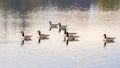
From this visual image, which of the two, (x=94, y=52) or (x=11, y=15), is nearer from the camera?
(x=94, y=52)

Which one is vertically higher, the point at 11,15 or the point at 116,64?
the point at 11,15

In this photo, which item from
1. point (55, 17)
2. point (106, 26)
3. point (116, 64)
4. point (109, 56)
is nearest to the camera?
point (116, 64)

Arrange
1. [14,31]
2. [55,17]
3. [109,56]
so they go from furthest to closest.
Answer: [55,17] → [14,31] → [109,56]

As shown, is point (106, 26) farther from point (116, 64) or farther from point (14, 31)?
point (116, 64)

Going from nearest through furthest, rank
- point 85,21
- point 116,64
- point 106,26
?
point 116,64, point 106,26, point 85,21

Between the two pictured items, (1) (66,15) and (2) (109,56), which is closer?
(2) (109,56)

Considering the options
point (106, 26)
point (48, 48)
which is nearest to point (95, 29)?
point (106, 26)

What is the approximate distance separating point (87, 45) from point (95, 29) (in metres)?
9.87

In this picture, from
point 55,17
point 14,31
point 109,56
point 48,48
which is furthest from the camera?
point 55,17

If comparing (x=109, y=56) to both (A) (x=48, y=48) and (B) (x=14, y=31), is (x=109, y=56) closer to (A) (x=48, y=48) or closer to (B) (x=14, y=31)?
(A) (x=48, y=48)

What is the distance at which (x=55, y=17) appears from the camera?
61562 millimetres

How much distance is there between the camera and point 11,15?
209ft

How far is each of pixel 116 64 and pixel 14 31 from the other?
1822 cm

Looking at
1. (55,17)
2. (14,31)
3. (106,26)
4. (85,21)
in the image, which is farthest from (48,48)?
(55,17)
